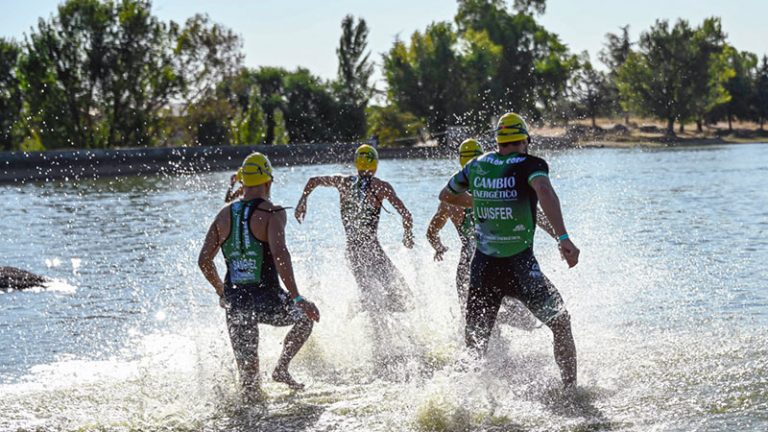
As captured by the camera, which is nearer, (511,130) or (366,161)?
(511,130)

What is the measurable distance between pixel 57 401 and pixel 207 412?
59.1 inches

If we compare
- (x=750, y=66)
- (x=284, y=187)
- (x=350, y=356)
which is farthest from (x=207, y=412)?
(x=750, y=66)

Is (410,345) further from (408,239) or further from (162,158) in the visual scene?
(162,158)

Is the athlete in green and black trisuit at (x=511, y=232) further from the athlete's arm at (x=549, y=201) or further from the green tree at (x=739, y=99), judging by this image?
the green tree at (x=739, y=99)

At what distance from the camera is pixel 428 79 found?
8300 cm

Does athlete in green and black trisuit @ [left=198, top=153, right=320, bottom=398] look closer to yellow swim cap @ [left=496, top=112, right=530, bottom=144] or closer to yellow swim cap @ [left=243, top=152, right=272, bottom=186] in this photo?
yellow swim cap @ [left=243, top=152, right=272, bottom=186]

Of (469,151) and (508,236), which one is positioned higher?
(469,151)

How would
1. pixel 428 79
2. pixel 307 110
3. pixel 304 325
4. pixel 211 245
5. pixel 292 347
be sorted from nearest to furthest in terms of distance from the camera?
pixel 211 245 < pixel 304 325 < pixel 292 347 < pixel 307 110 < pixel 428 79

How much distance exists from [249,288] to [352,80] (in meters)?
78.6

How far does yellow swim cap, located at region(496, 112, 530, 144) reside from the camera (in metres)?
8.02

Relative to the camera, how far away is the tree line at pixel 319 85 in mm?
61969

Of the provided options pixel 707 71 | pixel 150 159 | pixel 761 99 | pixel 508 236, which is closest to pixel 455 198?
pixel 508 236

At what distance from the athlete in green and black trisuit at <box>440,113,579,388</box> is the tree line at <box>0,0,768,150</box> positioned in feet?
186

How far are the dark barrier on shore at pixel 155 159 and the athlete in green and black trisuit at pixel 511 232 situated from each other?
4096 cm
